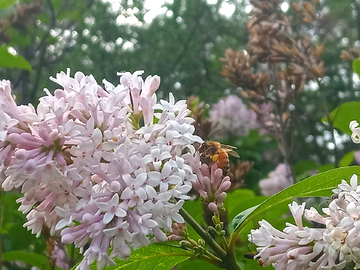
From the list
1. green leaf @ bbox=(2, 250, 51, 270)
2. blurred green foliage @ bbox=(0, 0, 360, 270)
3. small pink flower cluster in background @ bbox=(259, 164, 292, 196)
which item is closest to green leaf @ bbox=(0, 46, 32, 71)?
green leaf @ bbox=(2, 250, 51, 270)

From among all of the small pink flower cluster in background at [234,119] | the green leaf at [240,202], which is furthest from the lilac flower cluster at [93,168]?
the small pink flower cluster in background at [234,119]

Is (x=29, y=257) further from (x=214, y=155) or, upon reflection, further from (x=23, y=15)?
(x=23, y=15)

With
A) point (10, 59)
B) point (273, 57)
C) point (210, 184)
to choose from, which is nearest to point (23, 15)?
point (10, 59)

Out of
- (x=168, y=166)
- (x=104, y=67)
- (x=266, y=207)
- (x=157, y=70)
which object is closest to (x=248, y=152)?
(x=157, y=70)

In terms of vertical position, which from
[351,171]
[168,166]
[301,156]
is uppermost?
[168,166]

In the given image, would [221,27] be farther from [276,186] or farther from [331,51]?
[276,186]
